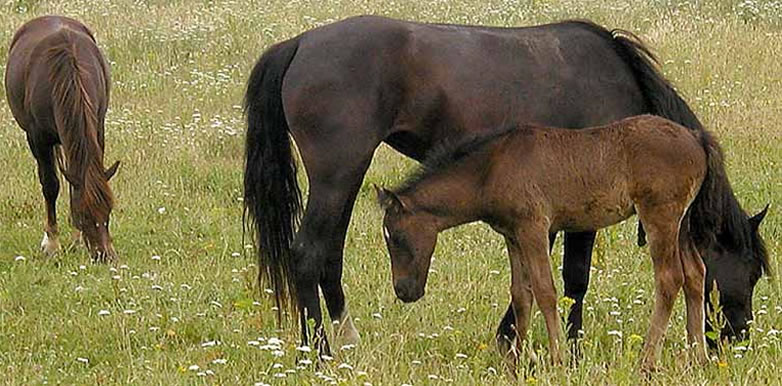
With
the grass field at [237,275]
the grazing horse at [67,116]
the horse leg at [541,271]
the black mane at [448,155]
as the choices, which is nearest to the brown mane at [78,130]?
the grazing horse at [67,116]

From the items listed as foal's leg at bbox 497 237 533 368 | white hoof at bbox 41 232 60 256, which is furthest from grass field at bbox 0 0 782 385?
foal's leg at bbox 497 237 533 368

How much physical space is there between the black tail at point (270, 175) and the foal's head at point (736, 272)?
226 centimetres

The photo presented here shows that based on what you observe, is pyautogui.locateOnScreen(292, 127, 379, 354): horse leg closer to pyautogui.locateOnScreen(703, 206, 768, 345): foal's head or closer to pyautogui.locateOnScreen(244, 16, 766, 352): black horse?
pyautogui.locateOnScreen(244, 16, 766, 352): black horse

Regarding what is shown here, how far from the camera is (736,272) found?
19.6ft

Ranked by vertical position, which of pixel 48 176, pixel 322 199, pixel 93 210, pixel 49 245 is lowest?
pixel 49 245

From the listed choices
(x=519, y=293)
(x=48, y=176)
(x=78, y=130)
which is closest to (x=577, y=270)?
(x=519, y=293)

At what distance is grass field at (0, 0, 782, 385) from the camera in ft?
18.3

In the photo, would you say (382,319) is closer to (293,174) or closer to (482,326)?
(482,326)

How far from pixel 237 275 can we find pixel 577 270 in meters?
2.46

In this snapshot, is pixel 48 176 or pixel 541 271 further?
pixel 48 176

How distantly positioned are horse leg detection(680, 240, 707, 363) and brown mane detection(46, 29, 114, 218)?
406 cm

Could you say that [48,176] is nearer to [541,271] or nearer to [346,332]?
[346,332]

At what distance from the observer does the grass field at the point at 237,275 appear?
5.59 metres

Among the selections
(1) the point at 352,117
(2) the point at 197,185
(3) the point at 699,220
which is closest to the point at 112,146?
(2) the point at 197,185
